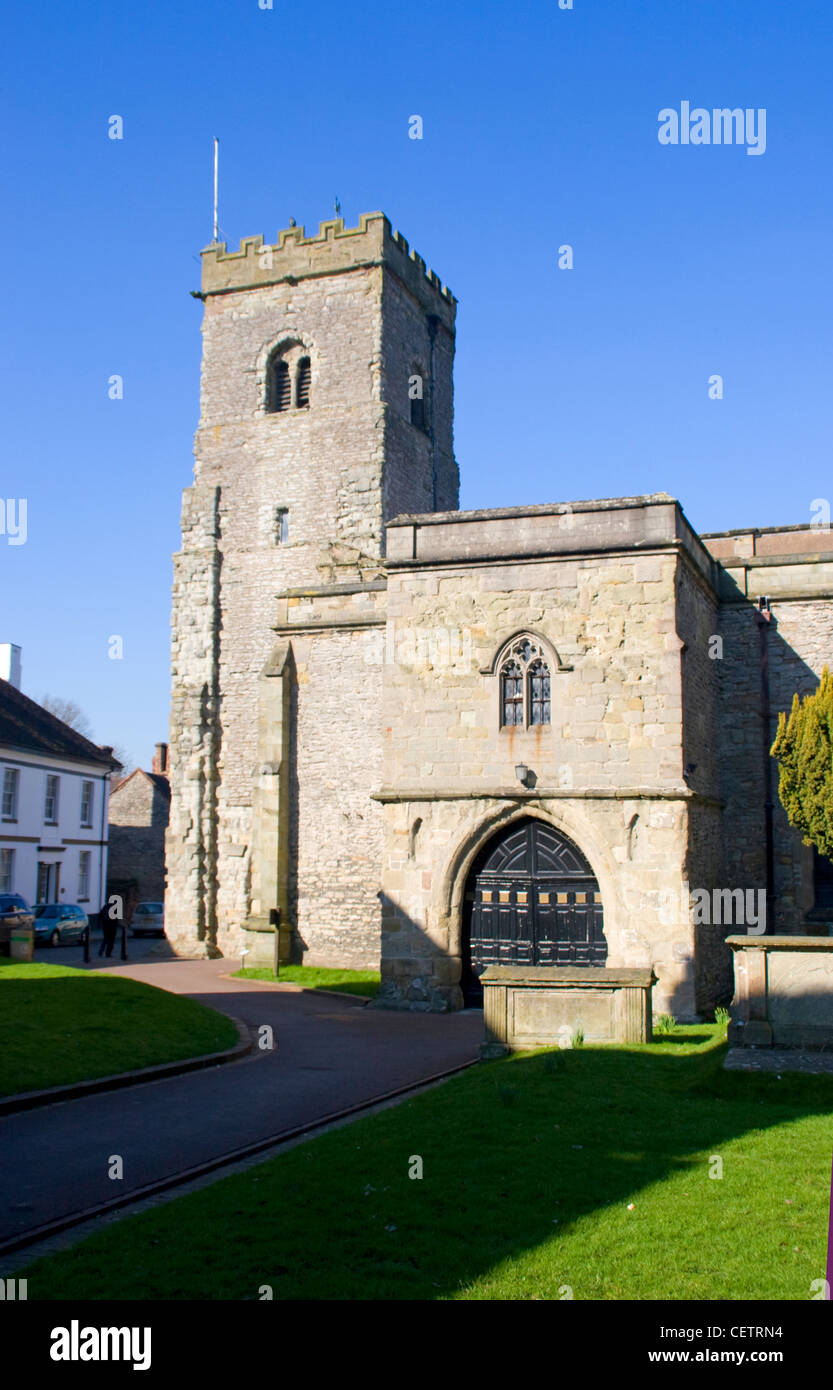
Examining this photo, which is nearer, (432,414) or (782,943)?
(782,943)

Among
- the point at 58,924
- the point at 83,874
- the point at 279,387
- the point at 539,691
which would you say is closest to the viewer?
the point at 539,691

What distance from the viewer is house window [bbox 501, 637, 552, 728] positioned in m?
18.8

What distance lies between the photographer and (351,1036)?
16.0m

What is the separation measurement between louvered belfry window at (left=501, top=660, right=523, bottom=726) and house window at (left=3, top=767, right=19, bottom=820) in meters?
21.9

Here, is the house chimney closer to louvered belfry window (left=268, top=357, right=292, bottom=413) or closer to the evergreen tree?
louvered belfry window (left=268, top=357, right=292, bottom=413)

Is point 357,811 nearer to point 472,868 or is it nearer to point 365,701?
point 365,701

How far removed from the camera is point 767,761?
20766 millimetres

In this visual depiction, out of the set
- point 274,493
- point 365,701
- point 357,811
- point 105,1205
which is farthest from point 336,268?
point 105,1205

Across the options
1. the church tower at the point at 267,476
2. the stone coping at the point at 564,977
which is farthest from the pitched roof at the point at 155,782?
the stone coping at the point at 564,977

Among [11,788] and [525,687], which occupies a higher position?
[525,687]

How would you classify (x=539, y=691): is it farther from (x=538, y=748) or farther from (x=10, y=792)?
(x=10, y=792)

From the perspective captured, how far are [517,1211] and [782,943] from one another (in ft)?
18.6

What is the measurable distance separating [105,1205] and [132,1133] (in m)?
2.43

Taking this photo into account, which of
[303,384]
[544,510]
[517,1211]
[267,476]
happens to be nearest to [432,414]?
[303,384]
